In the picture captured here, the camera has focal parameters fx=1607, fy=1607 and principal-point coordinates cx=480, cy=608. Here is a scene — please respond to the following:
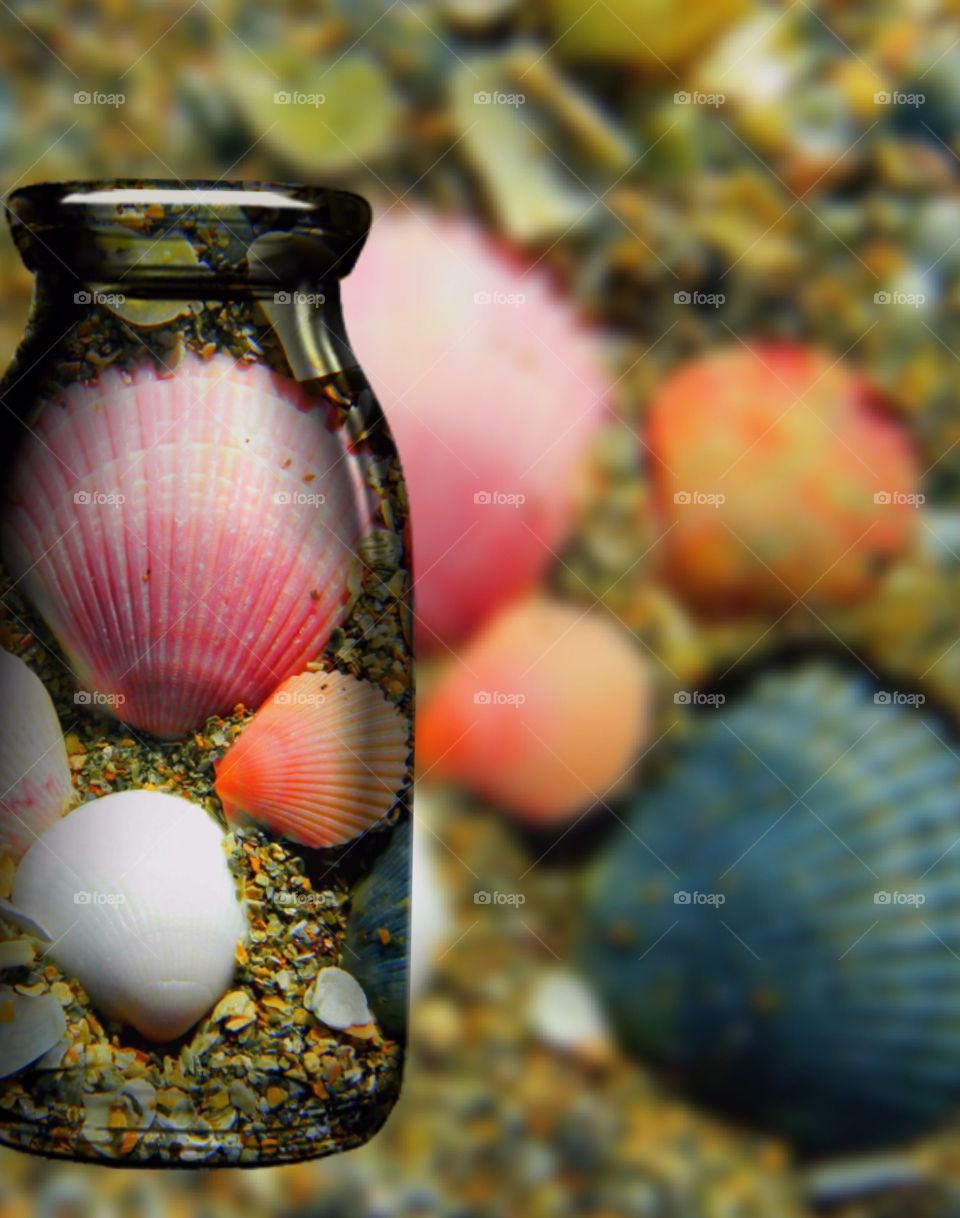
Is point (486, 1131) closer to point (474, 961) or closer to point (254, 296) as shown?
point (474, 961)

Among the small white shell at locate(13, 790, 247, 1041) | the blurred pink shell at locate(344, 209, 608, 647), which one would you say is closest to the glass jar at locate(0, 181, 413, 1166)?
the small white shell at locate(13, 790, 247, 1041)

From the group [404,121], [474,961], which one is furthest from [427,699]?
[404,121]

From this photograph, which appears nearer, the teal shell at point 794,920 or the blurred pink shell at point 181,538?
the blurred pink shell at point 181,538

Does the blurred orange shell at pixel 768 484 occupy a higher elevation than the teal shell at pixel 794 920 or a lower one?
higher

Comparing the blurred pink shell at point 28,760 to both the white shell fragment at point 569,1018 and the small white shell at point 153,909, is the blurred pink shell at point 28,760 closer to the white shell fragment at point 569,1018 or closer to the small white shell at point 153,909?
the small white shell at point 153,909

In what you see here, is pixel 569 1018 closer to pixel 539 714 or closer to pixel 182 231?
pixel 539 714

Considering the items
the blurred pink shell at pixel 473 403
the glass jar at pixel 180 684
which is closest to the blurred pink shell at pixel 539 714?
the blurred pink shell at pixel 473 403

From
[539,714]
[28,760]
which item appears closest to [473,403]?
[539,714]
